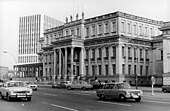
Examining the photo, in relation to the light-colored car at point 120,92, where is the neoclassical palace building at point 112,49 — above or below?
above

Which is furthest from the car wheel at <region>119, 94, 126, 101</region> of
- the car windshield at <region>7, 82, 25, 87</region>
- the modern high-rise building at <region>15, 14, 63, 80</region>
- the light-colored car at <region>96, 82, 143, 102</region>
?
the modern high-rise building at <region>15, 14, 63, 80</region>

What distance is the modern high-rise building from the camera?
106 metres

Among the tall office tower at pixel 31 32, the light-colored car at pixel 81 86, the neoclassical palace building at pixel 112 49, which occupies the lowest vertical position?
the light-colored car at pixel 81 86

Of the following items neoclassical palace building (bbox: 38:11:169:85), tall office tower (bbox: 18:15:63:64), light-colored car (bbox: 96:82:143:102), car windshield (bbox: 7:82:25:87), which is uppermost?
tall office tower (bbox: 18:15:63:64)

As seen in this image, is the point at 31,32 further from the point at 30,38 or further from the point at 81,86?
the point at 81,86

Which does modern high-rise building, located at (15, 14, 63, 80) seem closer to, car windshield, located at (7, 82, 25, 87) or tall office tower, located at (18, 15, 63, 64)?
tall office tower, located at (18, 15, 63, 64)

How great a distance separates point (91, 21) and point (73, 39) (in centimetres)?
630

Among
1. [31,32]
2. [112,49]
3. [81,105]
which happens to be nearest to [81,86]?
[112,49]

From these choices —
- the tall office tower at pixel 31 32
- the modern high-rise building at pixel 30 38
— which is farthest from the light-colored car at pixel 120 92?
the tall office tower at pixel 31 32

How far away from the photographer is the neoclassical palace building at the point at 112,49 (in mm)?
64188

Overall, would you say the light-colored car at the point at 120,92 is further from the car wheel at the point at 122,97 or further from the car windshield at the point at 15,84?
the car windshield at the point at 15,84

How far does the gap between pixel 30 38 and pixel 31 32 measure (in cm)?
949

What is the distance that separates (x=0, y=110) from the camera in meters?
15.3

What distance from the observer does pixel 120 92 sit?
2184cm
